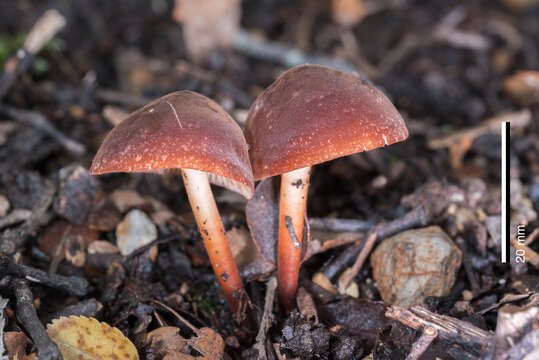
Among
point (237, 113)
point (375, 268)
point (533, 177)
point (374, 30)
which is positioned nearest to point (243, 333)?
point (375, 268)

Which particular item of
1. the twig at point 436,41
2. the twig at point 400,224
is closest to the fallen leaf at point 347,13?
the twig at point 436,41

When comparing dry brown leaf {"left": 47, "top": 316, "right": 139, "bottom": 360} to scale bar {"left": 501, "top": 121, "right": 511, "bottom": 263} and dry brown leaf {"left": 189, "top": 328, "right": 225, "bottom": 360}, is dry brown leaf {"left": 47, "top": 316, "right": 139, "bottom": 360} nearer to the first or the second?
dry brown leaf {"left": 189, "top": 328, "right": 225, "bottom": 360}

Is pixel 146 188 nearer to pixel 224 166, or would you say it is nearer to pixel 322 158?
pixel 224 166

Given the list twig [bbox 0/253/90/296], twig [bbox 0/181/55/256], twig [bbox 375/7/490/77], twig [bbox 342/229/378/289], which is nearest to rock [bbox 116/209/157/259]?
twig [bbox 0/253/90/296]

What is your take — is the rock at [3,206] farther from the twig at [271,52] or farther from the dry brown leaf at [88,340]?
the twig at [271,52]

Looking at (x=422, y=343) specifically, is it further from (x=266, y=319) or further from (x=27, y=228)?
(x=27, y=228)
